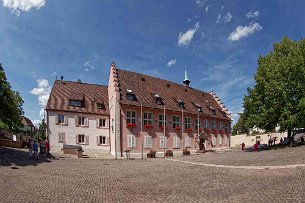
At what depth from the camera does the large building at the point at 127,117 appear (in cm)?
3728

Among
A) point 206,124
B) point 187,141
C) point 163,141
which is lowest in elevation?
point 187,141

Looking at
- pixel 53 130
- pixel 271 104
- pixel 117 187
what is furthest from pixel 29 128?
pixel 117 187

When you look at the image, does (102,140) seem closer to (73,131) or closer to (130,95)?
(73,131)

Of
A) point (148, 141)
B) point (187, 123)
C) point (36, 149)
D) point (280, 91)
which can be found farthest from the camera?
point (187, 123)

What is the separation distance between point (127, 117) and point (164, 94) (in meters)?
9.60

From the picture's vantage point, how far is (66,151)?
34.4m

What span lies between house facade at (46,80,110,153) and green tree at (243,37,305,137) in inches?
813

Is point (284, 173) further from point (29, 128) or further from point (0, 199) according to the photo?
point (29, 128)

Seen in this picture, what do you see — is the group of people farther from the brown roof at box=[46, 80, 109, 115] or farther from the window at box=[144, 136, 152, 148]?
the window at box=[144, 136, 152, 148]

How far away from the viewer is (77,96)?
40469mm

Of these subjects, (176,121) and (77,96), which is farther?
(176,121)

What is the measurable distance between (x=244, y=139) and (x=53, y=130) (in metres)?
52.5

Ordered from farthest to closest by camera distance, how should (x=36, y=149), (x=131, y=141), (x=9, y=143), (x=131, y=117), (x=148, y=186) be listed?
(x=131, y=117)
(x=131, y=141)
(x=9, y=143)
(x=36, y=149)
(x=148, y=186)

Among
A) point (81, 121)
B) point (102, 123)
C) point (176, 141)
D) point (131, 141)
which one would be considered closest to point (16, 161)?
point (81, 121)
